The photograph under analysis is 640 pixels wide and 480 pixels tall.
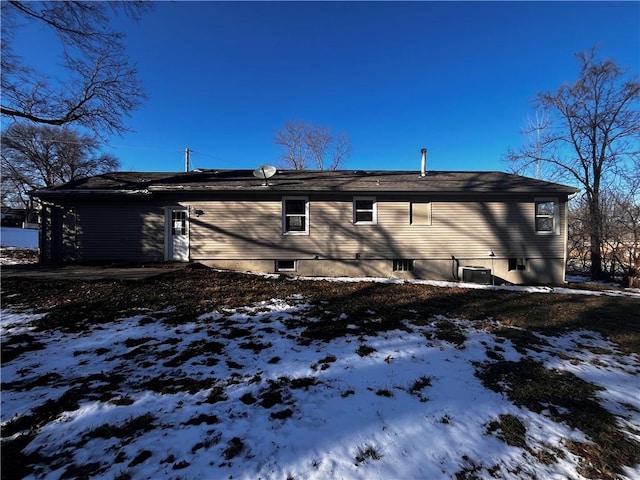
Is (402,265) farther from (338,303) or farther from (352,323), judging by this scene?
(352,323)

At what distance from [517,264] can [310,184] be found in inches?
354

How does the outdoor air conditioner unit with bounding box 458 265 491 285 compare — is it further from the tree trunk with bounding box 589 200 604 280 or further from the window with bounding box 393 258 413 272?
the tree trunk with bounding box 589 200 604 280

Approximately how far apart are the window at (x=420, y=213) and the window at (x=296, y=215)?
4.19m

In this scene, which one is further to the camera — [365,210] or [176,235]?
[365,210]

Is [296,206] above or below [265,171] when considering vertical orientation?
below

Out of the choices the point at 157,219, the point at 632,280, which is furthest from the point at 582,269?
the point at 157,219

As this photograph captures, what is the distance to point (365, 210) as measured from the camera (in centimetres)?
1179

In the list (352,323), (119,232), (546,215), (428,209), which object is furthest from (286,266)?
(546,215)

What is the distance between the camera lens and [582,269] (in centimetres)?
1780

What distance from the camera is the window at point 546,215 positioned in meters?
12.1

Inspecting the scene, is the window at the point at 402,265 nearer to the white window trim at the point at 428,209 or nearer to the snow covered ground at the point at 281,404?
the white window trim at the point at 428,209

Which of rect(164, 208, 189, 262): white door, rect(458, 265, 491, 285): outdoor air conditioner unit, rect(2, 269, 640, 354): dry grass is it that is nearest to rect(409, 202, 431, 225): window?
rect(458, 265, 491, 285): outdoor air conditioner unit

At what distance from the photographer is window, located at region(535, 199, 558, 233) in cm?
1207

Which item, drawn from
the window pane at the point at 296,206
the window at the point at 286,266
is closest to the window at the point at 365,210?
the window pane at the point at 296,206
